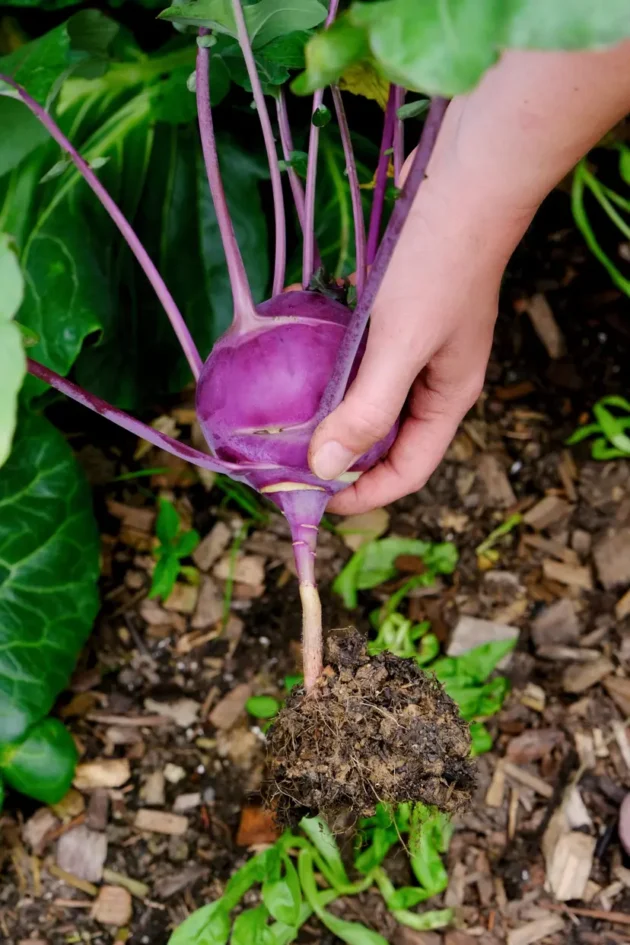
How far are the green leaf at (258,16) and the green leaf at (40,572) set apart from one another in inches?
21.9

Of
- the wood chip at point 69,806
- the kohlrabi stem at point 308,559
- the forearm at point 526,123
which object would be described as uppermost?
the forearm at point 526,123

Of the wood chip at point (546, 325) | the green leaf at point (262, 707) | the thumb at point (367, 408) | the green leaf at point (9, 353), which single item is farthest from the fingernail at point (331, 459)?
the wood chip at point (546, 325)

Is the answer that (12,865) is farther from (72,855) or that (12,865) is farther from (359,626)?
(359,626)

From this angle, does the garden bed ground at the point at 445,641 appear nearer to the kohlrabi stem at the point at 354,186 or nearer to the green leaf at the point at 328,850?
the green leaf at the point at 328,850

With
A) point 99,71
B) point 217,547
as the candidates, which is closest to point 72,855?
point 217,547

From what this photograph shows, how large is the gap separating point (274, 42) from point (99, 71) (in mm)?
318

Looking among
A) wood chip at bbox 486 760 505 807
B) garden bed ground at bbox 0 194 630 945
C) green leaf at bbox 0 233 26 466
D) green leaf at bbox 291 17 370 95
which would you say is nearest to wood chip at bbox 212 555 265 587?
garden bed ground at bbox 0 194 630 945

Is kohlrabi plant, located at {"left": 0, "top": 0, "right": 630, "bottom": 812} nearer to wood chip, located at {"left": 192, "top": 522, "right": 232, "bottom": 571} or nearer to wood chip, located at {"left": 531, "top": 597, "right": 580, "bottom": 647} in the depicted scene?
wood chip, located at {"left": 192, "top": 522, "right": 232, "bottom": 571}

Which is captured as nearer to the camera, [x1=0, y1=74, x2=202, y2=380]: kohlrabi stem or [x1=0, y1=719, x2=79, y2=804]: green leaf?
[x1=0, y1=74, x2=202, y2=380]: kohlrabi stem

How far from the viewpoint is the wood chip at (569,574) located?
1.34 meters

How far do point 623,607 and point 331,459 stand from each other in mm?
727

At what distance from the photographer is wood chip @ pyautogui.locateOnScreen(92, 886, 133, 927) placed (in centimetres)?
111

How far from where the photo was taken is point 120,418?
32.7 inches

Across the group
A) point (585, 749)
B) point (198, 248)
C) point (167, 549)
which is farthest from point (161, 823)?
point (198, 248)
